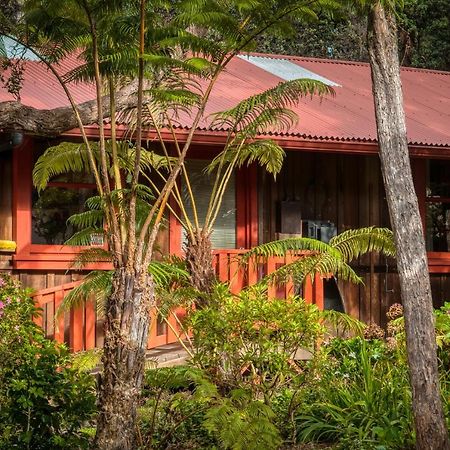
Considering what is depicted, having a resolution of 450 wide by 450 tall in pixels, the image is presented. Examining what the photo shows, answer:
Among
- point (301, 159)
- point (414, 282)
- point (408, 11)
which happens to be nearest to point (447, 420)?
point (414, 282)

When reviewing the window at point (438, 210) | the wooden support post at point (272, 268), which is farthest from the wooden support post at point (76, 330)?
the window at point (438, 210)

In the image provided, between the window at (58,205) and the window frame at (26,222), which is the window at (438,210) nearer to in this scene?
the window at (58,205)

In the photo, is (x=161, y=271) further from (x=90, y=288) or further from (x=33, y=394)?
(x=33, y=394)

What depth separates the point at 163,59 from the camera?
325 inches

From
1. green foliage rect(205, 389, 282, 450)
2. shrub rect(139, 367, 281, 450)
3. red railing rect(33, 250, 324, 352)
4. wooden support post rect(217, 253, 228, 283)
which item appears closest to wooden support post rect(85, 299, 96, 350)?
red railing rect(33, 250, 324, 352)

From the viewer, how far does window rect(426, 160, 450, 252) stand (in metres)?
16.9

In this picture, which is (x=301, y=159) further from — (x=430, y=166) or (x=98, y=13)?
(x=98, y=13)

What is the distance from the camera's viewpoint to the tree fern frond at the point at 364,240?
38.4 ft

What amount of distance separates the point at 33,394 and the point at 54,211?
18.5ft

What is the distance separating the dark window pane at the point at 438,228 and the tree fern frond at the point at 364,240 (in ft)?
16.7

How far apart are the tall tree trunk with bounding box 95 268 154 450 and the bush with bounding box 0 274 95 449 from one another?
40cm

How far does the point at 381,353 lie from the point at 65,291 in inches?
148

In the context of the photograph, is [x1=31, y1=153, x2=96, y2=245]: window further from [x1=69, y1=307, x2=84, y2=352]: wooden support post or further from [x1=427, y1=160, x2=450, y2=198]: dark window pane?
[x1=427, y1=160, x2=450, y2=198]: dark window pane

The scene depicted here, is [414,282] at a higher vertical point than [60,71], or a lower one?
lower
